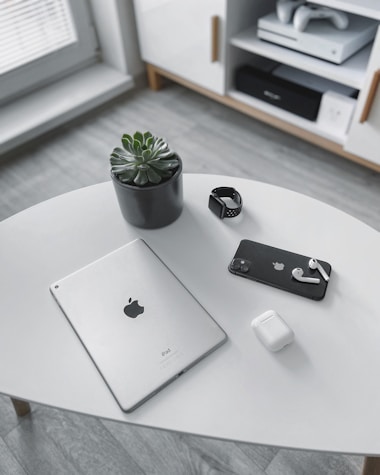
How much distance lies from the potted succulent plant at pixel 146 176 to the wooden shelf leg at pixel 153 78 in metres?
1.55

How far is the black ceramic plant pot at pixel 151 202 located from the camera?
3.24 ft

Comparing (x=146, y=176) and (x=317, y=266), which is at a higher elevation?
(x=146, y=176)

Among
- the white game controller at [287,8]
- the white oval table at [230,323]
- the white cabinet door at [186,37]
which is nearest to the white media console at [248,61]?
the white cabinet door at [186,37]

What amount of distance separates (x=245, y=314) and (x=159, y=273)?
0.21 meters

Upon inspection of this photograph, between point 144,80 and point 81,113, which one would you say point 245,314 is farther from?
point 144,80

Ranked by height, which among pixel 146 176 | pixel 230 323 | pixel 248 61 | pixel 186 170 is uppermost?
pixel 146 176

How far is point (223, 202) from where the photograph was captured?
1.08 meters

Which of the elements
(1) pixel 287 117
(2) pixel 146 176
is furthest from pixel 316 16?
(2) pixel 146 176

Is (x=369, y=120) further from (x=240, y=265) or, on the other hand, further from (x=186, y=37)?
(x=240, y=265)

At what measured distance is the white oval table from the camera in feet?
2.51

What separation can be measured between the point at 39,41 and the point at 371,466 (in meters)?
2.25

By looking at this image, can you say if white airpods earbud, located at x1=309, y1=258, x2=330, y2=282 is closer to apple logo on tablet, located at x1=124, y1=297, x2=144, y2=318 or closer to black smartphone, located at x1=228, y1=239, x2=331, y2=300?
black smartphone, located at x1=228, y1=239, x2=331, y2=300

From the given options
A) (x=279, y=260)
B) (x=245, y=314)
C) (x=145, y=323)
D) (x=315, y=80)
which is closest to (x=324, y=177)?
(x=315, y=80)

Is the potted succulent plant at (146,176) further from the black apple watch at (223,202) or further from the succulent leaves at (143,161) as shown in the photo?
the black apple watch at (223,202)
